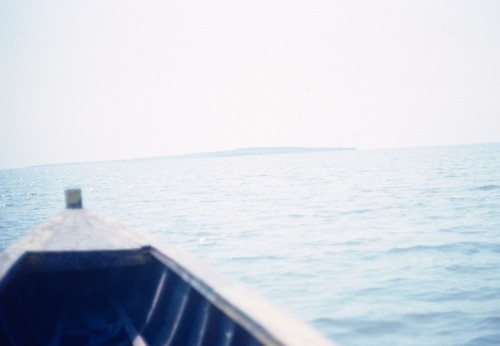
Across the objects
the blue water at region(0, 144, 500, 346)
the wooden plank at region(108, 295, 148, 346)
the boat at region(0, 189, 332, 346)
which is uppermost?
the boat at region(0, 189, 332, 346)

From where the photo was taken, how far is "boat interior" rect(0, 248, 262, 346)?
2.85 m

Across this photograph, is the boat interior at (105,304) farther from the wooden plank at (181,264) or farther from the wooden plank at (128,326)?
the wooden plank at (181,264)

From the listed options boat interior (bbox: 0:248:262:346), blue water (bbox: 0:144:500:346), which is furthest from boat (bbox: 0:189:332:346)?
blue water (bbox: 0:144:500:346)

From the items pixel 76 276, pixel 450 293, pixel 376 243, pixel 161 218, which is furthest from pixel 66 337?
pixel 161 218

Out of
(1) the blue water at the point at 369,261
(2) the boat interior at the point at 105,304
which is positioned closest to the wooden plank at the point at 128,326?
(2) the boat interior at the point at 105,304

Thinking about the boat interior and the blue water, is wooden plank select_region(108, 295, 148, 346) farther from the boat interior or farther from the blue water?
the blue water

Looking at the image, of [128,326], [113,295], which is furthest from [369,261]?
[128,326]

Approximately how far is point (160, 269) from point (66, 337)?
949 millimetres

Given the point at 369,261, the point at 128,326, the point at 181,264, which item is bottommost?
the point at 369,261

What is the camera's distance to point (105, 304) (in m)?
3.81

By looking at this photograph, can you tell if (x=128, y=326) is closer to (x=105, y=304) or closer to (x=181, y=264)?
(x=105, y=304)

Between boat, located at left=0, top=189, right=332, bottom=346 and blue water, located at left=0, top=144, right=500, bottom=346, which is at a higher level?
boat, located at left=0, top=189, right=332, bottom=346

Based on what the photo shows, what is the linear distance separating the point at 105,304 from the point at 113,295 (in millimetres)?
111

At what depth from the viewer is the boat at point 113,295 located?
102 inches
